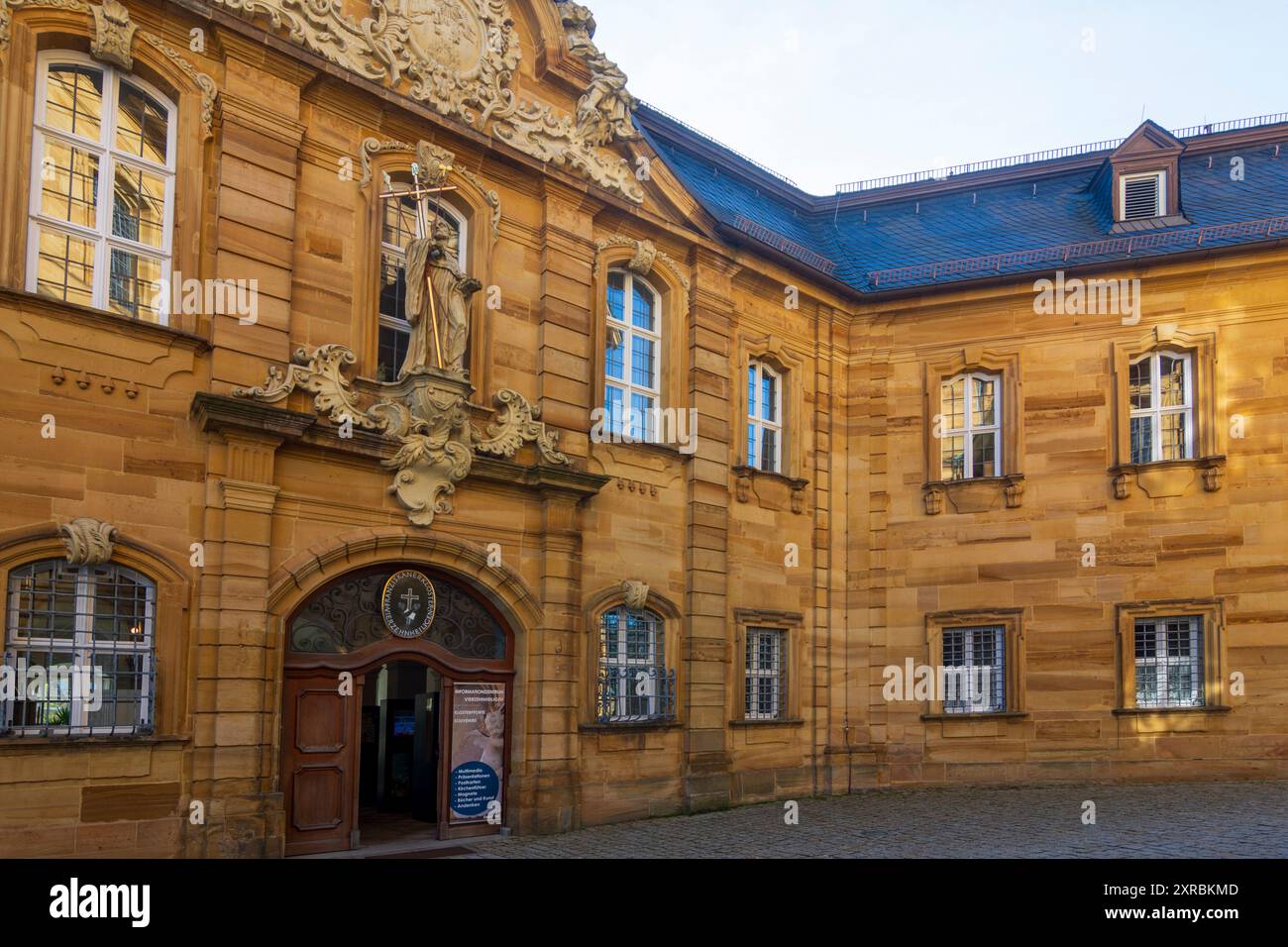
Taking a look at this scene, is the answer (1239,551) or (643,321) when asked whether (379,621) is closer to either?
(643,321)

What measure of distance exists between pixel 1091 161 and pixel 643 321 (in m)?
9.92

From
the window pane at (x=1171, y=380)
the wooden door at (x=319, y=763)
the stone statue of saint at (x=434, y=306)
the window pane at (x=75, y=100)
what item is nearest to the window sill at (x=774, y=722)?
Answer: the wooden door at (x=319, y=763)

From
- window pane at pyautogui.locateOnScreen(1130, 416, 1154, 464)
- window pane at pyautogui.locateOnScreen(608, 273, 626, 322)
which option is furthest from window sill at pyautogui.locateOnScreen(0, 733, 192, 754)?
window pane at pyautogui.locateOnScreen(1130, 416, 1154, 464)

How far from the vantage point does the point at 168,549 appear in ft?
39.5

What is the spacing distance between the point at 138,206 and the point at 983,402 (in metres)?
13.3

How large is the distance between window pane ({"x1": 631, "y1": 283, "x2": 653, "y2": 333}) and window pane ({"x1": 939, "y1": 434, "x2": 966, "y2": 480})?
18.2 feet

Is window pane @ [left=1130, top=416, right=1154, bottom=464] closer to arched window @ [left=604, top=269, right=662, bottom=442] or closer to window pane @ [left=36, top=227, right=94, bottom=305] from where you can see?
arched window @ [left=604, top=269, right=662, bottom=442]

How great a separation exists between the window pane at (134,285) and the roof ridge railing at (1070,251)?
1239cm

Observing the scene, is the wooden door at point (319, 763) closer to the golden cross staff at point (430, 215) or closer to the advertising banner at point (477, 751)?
the advertising banner at point (477, 751)

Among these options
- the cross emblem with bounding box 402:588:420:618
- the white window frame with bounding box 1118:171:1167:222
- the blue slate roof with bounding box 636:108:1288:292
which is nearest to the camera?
the cross emblem with bounding box 402:588:420:618

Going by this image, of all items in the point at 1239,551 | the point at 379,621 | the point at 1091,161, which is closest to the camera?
the point at 379,621

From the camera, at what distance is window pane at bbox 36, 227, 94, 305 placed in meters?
11.7

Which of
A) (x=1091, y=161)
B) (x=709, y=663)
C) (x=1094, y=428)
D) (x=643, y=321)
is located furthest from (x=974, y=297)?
(x=709, y=663)

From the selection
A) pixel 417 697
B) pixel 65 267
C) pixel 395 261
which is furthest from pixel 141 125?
pixel 417 697
